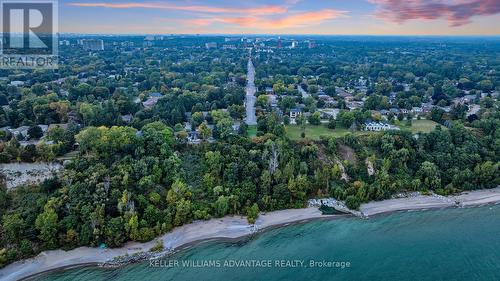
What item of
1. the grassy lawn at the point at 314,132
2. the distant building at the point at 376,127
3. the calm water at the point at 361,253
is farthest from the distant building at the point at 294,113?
the calm water at the point at 361,253

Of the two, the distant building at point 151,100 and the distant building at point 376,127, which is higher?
the distant building at point 151,100

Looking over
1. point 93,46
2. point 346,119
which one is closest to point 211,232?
point 346,119

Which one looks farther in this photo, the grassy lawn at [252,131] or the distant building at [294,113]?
the distant building at [294,113]

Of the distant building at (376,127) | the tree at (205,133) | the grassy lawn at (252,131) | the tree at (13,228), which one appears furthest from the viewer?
the distant building at (376,127)

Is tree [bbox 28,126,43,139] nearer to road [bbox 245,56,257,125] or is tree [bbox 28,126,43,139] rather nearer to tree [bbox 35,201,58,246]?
tree [bbox 35,201,58,246]

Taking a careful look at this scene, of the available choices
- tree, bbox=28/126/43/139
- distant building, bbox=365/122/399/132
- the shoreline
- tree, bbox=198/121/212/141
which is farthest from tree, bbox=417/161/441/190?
tree, bbox=28/126/43/139

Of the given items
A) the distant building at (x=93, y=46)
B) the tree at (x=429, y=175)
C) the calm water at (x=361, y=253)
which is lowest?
the calm water at (x=361, y=253)

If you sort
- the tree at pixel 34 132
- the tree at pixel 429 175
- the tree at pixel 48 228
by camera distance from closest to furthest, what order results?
the tree at pixel 48 228 < the tree at pixel 429 175 < the tree at pixel 34 132

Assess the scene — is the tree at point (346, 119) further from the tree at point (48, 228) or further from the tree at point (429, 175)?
the tree at point (48, 228)
